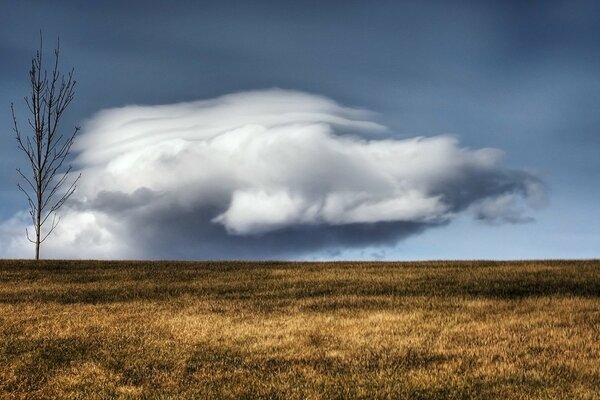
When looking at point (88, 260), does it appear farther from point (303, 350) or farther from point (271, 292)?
point (303, 350)

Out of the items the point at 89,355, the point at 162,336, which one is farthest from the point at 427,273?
the point at 89,355

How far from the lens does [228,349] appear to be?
16.1 meters

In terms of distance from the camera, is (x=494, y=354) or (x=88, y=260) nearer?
(x=494, y=354)

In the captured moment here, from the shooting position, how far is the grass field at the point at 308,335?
12672mm

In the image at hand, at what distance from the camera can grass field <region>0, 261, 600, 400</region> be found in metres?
12.7

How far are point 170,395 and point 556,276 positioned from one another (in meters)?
21.3

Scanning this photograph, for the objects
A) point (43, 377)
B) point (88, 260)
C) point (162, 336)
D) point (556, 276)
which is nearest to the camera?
point (43, 377)

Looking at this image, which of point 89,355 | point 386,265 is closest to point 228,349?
point 89,355

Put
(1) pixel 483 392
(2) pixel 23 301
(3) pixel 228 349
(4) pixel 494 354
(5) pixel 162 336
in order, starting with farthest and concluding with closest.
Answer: (2) pixel 23 301
(5) pixel 162 336
(3) pixel 228 349
(4) pixel 494 354
(1) pixel 483 392

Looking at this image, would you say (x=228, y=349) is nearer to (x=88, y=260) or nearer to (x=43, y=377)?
(x=43, y=377)

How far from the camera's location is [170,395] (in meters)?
12.2

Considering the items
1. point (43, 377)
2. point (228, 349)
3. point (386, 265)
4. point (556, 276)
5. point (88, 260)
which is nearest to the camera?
point (43, 377)

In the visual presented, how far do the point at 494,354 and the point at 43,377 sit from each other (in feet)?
29.6

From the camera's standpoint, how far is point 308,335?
1745 centimetres
